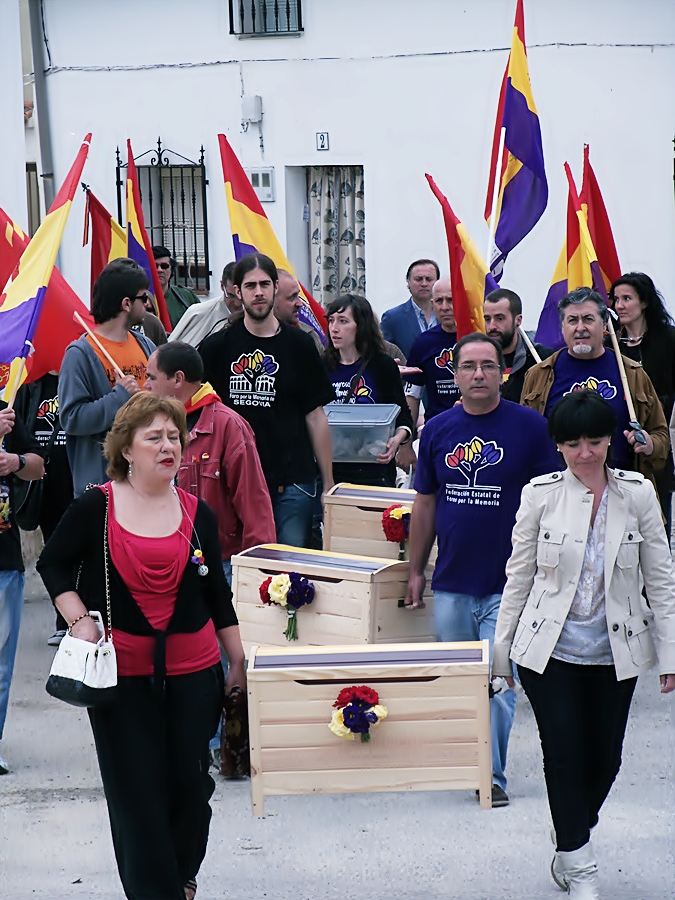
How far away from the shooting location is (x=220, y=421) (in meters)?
6.32

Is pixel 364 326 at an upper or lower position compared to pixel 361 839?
upper

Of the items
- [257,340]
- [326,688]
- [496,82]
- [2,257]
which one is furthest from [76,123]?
[326,688]

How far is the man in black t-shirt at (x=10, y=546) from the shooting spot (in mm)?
6355

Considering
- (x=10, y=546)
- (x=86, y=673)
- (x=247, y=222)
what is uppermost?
(x=247, y=222)

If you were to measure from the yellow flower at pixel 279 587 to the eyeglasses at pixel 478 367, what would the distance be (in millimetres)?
1280

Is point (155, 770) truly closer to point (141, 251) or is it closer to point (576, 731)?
point (576, 731)

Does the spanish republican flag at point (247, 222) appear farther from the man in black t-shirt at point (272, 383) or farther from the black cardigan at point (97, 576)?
the black cardigan at point (97, 576)

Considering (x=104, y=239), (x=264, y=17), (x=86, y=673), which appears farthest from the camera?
(x=264, y=17)

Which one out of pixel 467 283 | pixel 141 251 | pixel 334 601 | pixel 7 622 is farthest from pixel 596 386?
pixel 141 251

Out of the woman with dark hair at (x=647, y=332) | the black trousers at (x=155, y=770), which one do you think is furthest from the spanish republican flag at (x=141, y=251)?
the black trousers at (x=155, y=770)

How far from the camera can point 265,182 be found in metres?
17.7

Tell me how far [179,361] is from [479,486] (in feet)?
4.47

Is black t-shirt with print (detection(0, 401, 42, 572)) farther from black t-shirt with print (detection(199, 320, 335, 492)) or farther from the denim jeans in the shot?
black t-shirt with print (detection(199, 320, 335, 492))

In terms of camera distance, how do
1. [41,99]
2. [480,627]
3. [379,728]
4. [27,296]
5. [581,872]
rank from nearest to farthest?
[581,872], [379,728], [480,627], [27,296], [41,99]
